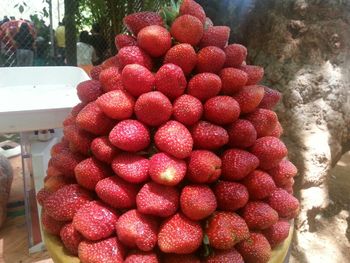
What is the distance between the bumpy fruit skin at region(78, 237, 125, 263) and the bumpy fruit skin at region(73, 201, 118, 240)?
0.02 meters

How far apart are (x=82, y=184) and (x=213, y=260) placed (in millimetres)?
370

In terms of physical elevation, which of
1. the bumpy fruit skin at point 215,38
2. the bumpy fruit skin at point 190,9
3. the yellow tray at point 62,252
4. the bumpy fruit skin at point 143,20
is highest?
the bumpy fruit skin at point 190,9

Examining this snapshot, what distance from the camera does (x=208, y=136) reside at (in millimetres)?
785

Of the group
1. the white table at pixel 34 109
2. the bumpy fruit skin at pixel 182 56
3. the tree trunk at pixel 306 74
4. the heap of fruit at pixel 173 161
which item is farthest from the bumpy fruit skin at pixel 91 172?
the tree trunk at pixel 306 74

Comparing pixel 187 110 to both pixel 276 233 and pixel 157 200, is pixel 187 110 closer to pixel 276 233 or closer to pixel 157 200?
pixel 157 200

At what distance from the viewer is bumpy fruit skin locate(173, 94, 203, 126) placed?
79 cm

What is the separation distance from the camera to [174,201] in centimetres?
75

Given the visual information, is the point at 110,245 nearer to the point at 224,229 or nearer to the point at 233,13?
the point at 224,229

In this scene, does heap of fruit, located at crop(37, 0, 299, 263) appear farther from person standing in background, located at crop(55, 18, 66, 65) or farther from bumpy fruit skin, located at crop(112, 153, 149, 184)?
person standing in background, located at crop(55, 18, 66, 65)

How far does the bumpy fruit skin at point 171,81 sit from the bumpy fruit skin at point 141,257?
37cm

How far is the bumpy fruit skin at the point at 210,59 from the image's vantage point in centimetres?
84

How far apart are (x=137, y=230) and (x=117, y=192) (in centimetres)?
10

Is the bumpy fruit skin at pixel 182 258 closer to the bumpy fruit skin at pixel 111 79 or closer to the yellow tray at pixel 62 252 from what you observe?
the yellow tray at pixel 62 252

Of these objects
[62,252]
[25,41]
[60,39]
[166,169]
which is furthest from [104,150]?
[60,39]
